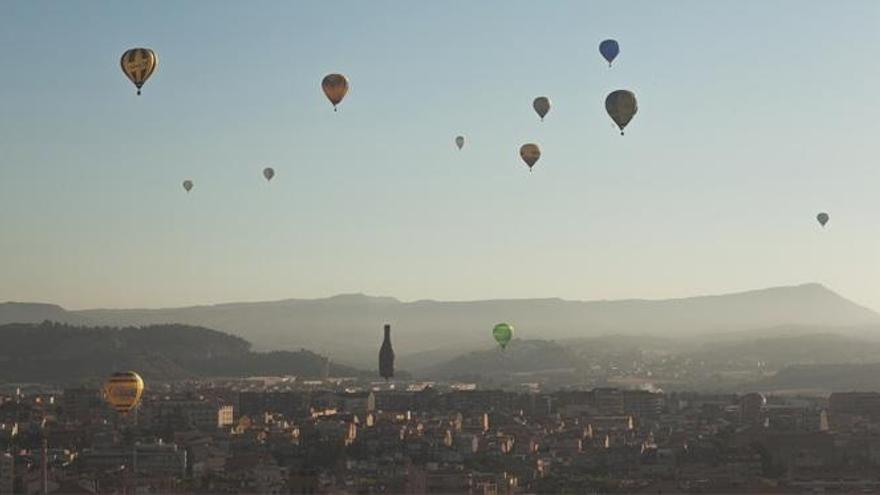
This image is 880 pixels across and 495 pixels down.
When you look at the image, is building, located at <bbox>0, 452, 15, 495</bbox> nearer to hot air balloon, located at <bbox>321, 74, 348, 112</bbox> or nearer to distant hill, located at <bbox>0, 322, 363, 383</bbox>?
hot air balloon, located at <bbox>321, 74, 348, 112</bbox>

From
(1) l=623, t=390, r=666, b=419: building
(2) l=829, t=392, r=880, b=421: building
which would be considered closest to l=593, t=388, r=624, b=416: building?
(1) l=623, t=390, r=666, b=419: building

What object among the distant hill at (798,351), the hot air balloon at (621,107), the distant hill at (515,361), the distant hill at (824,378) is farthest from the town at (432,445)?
the distant hill at (798,351)

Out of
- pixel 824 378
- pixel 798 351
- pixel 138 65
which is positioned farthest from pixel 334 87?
pixel 798 351

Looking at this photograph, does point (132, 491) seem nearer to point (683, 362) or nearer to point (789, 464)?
point (789, 464)

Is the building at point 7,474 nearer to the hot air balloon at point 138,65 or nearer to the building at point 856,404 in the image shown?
the hot air balloon at point 138,65

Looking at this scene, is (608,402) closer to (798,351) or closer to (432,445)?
(432,445)

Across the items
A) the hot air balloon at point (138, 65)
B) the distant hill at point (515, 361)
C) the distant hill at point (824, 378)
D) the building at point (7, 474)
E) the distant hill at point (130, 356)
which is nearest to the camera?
the hot air balloon at point (138, 65)
